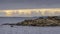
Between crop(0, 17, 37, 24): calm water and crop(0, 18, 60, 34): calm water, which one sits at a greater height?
crop(0, 17, 37, 24): calm water

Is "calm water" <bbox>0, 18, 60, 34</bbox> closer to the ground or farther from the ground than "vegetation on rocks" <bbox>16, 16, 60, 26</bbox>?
closer to the ground

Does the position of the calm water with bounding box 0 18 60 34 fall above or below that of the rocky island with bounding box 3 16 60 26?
below

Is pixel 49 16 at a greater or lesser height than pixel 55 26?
greater
